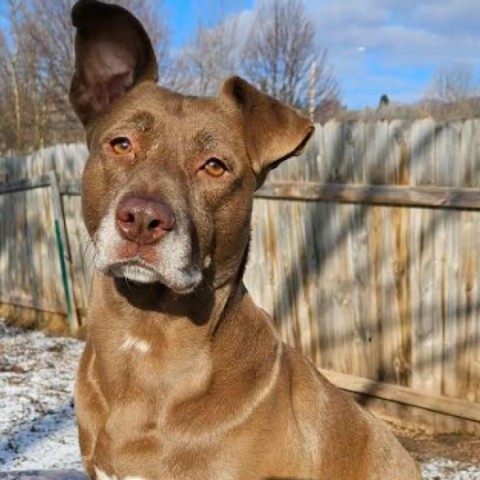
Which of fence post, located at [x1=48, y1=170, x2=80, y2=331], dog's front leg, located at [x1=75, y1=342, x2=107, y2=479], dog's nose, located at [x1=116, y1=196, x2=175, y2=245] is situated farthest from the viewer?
fence post, located at [x1=48, y1=170, x2=80, y2=331]

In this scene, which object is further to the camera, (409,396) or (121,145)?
(409,396)

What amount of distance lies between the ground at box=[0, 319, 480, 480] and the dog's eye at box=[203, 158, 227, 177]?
2105 millimetres

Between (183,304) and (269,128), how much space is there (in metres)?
0.78

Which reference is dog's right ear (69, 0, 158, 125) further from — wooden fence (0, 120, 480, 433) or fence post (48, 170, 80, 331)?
fence post (48, 170, 80, 331)

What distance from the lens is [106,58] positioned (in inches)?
113

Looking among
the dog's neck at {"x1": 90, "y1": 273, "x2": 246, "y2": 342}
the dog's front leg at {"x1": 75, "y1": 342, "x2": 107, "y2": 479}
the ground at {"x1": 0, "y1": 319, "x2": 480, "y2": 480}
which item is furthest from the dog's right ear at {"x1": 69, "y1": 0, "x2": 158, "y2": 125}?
the ground at {"x1": 0, "y1": 319, "x2": 480, "y2": 480}

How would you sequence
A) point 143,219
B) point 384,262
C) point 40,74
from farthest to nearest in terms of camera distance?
point 40,74 < point 384,262 < point 143,219

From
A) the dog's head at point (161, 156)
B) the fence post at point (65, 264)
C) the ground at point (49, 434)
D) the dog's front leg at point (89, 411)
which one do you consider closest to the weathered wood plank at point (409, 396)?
the ground at point (49, 434)

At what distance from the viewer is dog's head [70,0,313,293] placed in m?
2.31

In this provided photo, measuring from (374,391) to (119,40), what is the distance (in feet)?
12.6

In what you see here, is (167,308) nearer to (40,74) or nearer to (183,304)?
(183,304)

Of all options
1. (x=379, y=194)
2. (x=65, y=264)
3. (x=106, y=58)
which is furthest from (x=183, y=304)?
(x=65, y=264)

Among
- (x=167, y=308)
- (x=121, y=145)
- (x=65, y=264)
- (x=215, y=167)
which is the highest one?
(x=121, y=145)

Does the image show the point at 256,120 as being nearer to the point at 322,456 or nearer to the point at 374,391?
the point at 322,456
